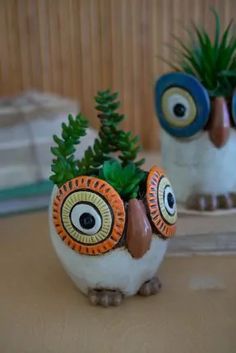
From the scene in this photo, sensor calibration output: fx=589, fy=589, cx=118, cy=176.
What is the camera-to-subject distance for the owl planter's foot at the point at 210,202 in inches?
25.9

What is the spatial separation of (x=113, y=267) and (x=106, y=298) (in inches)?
1.3

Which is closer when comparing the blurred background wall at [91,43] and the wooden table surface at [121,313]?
the wooden table surface at [121,313]

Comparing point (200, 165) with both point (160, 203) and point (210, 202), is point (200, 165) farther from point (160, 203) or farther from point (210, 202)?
point (160, 203)

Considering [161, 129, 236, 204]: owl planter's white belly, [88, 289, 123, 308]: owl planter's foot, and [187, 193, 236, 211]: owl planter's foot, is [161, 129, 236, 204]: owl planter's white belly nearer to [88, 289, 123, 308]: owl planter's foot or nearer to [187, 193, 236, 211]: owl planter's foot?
[187, 193, 236, 211]: owl planter's foot

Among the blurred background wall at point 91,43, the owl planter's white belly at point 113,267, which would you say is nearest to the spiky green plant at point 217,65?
the owl planter's white belly at point 113,267

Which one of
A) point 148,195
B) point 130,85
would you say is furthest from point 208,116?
point 130,85

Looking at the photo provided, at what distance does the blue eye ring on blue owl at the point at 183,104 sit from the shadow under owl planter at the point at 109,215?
0.43ft

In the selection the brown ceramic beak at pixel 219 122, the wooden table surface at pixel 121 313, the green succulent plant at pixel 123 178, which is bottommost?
the wooden table surface at pixel 121 313

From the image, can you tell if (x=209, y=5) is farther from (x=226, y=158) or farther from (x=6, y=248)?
(x=6, y=248)

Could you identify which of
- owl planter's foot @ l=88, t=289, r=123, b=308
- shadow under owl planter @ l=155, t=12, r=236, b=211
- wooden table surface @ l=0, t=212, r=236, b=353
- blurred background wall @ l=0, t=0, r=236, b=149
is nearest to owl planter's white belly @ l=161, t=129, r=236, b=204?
shadow under owl planter @ l=155, t=12, r=236, b=211

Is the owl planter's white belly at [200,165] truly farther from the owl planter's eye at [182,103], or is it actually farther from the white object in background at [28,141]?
the white object in background at [28,141]

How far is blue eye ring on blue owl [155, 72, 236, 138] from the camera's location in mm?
611

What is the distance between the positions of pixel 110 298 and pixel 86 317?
0.09 feet

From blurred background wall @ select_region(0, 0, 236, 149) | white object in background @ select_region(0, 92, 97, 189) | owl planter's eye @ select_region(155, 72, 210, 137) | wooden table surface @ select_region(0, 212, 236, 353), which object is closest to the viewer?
wooden table surface @ select_region(0, 212, 236, 353)
